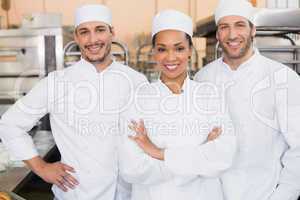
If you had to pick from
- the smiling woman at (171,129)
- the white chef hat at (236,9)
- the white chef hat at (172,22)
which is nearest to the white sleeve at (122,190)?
the smiling woman at (171,129)

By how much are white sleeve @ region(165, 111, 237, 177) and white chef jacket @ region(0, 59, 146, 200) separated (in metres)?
0.27

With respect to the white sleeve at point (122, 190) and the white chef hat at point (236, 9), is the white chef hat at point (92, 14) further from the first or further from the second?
the white sleeve at point (122, 190)

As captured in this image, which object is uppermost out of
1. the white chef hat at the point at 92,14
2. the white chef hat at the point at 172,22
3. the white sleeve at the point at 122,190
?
the white chef hat at the point at 92,14

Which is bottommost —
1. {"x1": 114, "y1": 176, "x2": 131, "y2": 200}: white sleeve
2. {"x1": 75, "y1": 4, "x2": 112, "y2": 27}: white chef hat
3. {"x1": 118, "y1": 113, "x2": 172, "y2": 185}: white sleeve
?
{"x1": 114, "y1": 176, "x2": 131, "y2": 200}: white sleeve

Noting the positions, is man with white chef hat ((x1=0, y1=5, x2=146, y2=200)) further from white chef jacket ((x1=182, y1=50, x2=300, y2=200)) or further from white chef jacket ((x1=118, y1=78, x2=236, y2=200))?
white chef jacket ((x1=182, y1=50, x2=300, y2=200))

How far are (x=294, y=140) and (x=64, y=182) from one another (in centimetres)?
77

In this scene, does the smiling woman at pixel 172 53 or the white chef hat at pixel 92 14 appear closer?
the smiling woman at pixel 172 53

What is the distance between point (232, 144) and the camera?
1118mm

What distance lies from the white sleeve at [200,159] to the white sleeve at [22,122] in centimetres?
48

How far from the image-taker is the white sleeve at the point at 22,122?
1271mm

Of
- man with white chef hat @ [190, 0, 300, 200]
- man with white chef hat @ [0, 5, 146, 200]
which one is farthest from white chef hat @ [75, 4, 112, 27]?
man with white chef hat @ [190, 0, 300, 200]

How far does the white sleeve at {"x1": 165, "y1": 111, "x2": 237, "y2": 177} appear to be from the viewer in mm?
1090

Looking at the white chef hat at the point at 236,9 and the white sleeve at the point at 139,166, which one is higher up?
the white chef hat at the point at 236,9

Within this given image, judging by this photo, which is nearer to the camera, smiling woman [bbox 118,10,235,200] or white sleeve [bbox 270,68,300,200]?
smiling woman [bbox 118,10,235,200]
